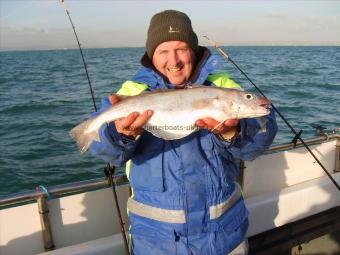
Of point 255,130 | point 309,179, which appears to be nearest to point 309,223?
point 309,179

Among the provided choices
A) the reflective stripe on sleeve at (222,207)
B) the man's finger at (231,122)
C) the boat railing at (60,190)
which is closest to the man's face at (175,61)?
the man's finger at (231,122)

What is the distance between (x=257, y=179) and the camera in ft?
15.7

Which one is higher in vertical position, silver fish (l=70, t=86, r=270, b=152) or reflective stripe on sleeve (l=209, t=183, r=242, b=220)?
silver fish (l=70, t=86, r=270, b=152)

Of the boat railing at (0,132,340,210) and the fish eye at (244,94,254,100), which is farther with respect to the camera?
the boat railing at (0,132,340,210)

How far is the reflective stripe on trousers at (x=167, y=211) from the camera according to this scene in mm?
2742

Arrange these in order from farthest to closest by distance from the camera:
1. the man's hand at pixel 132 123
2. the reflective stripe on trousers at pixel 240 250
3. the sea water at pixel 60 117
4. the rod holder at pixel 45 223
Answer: the sea water at pixel 60 117 → the rod holder at pixel 45 223 → the reflective stripe on trousers at pixel 240 250 → the man's hand at pixel 132 123

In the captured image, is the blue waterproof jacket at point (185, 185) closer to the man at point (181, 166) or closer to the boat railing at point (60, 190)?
the man at point (181, 166)

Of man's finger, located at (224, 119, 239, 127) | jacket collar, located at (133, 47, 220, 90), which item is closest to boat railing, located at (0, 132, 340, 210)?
jacket collar, located at (133, 47, 220, 90)

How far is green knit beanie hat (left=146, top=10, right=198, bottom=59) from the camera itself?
10.1 ft

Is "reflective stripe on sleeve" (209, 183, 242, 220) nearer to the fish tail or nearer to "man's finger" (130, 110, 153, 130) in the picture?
"man's finger" (130, 110, 153, 130)

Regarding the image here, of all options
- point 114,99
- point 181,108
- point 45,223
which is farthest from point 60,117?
point 181,108

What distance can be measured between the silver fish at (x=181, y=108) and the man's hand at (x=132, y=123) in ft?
0.19

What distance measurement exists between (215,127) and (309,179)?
120 inches

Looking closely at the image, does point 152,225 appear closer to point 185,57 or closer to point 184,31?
point 185,57
